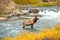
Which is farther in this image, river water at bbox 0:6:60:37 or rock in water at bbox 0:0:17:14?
rock in water at bbox 0:0:17:14

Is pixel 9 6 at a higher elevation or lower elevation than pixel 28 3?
higher

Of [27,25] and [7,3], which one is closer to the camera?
[27,25]

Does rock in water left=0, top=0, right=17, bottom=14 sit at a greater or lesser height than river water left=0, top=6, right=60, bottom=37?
lesser

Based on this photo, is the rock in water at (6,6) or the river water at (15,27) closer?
the river water at (15,27)

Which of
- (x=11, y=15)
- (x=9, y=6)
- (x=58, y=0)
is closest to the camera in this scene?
(x=11, y=15)

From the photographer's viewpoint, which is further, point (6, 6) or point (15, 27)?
point (6, 6)

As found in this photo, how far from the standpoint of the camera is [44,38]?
1295 centimetres

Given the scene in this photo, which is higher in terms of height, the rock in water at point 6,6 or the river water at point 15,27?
the river water at point 15,27

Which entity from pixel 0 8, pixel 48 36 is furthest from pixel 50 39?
pixel 0 8

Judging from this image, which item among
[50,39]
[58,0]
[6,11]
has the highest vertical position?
[50,39]

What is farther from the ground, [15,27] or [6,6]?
[15,27]

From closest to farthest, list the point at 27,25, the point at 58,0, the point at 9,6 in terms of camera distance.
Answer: the point at 27,25
the point at 9,6
the point at 58,0

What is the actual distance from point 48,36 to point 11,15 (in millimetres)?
27781

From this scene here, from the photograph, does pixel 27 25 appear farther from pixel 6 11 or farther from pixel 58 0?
pixel 58 0
